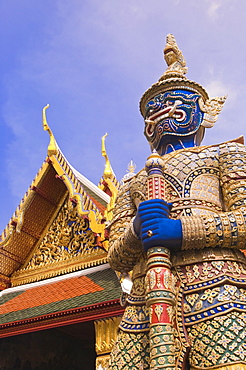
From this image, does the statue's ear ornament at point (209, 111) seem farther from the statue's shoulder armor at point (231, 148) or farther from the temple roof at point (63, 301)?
the temple roof at point (63, 301)

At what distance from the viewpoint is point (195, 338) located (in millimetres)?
2160

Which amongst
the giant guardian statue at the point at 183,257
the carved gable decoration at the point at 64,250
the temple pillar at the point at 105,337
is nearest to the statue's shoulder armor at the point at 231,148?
the giant guardian statue at the point at 183,257

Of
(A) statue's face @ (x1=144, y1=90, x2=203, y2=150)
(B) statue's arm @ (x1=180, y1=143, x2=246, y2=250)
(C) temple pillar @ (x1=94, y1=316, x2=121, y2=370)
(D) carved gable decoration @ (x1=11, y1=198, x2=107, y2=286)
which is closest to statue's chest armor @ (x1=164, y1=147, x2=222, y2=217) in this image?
(B) statue's arm @ (x1=180, y1=143, x2=246, y2=250)

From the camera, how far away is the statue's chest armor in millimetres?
2637

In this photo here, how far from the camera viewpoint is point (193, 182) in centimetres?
273

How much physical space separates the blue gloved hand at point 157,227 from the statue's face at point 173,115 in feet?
2.78

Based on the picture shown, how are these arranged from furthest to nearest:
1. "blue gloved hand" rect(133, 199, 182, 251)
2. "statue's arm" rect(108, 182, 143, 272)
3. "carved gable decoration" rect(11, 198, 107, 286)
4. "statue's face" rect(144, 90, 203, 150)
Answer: "carved gable decoration" rect(11, 198, 107, 286) < "statue's face" rect(144, 90, 203, 150) < "statue's arm" rect(108, 182, 143, 272) < "blue gloved hand" rect(133, 199, 182, 251)

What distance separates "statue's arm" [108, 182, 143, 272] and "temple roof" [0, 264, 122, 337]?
141 cm

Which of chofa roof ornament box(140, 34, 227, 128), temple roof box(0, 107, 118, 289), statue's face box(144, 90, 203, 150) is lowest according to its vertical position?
statue's face box(144, 90, 203, 150)

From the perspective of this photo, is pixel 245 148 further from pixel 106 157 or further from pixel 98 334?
pixel 106 157

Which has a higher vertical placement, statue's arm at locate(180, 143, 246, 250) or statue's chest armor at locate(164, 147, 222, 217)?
statue's chest armor at locate(164, 147, 222, 217)

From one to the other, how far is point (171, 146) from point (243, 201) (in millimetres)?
832

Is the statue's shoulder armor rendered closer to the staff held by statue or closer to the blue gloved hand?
the blue gloved hand

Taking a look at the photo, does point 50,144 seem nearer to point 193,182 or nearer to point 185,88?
point 185,88
